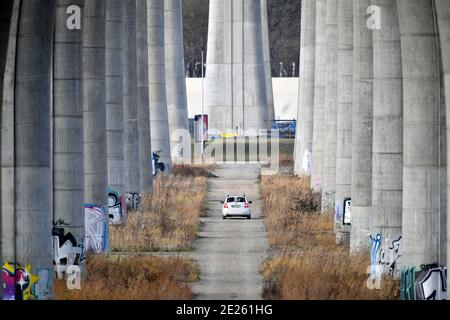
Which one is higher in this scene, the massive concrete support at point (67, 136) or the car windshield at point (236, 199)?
the massive concrete support at point (67, 136)

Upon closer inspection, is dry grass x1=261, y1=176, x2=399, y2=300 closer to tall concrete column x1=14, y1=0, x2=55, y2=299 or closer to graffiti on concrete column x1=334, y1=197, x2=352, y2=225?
graffiti on concrete column x1=334, y1=197, x2=352, y2=225

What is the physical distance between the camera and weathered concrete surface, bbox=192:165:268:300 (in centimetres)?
4209

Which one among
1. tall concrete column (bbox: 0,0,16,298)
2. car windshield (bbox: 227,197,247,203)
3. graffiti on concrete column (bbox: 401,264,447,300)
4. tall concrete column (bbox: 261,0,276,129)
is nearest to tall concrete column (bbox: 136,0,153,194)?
car windshield (bbox: 227,197,247,203)

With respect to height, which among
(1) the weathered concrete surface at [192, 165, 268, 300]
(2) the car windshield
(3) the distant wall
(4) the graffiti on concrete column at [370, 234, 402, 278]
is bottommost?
(1) the weathered concrete surface at [192, 165, 268, 300]

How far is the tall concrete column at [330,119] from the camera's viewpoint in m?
69.8

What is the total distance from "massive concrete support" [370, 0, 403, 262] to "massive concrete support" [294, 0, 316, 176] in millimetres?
48990

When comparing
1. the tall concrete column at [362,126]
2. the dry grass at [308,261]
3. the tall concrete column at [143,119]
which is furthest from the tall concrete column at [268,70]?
the tall concrete column at [362,126]

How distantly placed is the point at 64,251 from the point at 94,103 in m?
9.48

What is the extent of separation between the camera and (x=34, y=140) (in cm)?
3966

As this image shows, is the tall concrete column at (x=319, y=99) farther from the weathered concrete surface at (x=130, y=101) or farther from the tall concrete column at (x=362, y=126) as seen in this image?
the tall concrete column at (x=362, y=126)

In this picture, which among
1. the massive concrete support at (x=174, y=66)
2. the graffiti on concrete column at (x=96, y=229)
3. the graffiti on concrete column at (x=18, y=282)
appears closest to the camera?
the graffiti on concrete column at (x=18, y=282)

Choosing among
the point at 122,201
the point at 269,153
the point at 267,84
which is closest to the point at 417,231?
the point at 122,201

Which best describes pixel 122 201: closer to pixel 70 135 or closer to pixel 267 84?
pixel 70 135

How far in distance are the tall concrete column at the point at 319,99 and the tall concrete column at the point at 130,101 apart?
10.7 m
